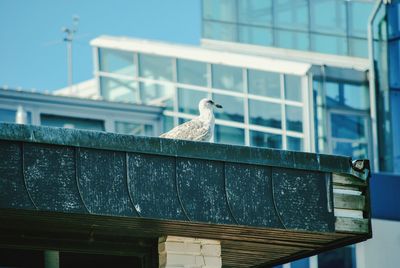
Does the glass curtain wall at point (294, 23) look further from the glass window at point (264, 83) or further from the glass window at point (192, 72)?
the glass window at point (264, 83)

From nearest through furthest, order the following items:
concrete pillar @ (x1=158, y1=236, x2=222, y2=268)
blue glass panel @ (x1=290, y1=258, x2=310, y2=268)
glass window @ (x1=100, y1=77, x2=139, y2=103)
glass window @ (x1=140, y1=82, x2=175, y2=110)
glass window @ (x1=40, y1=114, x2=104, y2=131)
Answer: concrete pillar @ (x1=158, y1=236, x2=222, y2=268) → blue glass panel @ (x1=290, y1=258, x2=310, y2=268) → glass window @ (x1=40, y1=114, x2=104, y2=131) → glass window @ (x1=140, y1=82, x2=175, y2=110) → glass window @ (x1=100, y1=77, x2=139, y2=103)

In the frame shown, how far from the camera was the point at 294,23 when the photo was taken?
34.4 m

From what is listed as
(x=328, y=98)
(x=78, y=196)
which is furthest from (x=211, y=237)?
(x=328, y=98)

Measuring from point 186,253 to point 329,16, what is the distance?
21.6 metres

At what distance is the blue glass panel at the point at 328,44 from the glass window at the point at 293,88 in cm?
216

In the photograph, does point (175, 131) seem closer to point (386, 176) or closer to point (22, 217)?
point (22, 217)

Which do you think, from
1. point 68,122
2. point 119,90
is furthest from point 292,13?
point 68,122

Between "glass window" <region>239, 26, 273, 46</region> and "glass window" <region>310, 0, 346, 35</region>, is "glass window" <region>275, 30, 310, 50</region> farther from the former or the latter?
"glass window" <region>310, 0, 346, 35</region>

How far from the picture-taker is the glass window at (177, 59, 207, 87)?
1314 inches

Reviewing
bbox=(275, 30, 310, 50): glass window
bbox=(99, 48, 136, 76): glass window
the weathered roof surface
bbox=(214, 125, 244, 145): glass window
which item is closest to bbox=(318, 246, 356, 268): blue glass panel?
bbox=(214, 125, 244, 145): glass window

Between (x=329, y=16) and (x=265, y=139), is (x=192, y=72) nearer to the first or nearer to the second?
(x=265, y=139)

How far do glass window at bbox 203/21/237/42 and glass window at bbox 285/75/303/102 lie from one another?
213 cm

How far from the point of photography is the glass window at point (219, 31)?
33906mm

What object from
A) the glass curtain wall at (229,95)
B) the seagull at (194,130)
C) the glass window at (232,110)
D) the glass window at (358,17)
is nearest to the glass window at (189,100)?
the glass curtain wall at (229,95)
